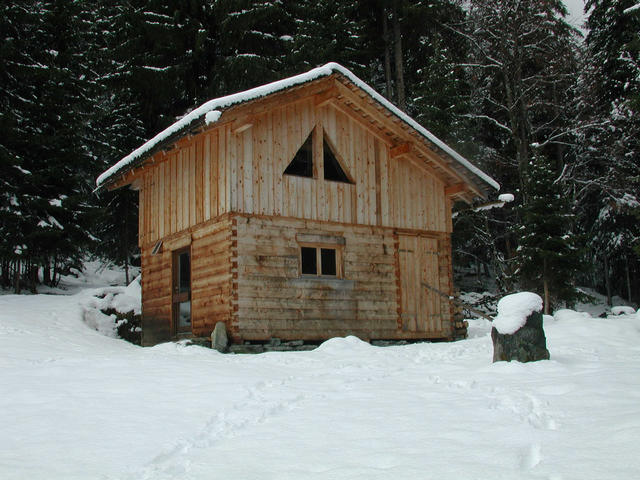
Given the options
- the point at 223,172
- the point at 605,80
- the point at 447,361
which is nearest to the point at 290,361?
the point at 447,361

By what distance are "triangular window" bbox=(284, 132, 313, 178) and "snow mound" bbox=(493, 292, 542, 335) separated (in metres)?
7.30

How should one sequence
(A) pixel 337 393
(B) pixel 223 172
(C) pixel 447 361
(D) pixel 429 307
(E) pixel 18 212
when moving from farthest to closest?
(E) pixel 18 212
(D) pixel 429 307
(B) pixel 223 172
(C) pixel 447 361
(A) pixel 337 393

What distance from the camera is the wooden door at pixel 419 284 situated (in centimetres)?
1714

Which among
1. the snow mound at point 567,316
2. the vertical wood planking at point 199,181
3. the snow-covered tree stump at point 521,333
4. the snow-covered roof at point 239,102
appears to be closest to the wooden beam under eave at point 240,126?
the snow-covered roof at point 239,102

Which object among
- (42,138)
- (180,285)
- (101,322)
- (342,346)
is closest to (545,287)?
(342,346)

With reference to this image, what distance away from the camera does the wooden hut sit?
1463cm

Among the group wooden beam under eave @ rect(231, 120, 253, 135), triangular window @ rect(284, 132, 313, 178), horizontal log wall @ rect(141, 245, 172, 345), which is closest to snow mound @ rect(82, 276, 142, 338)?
horizontal log wall @ rect(141, 245, 172, 345)

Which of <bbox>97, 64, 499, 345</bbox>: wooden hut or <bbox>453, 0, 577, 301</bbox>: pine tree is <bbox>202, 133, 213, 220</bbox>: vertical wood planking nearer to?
<bbox>97, 64, 499, 345</bbox>: wooden hut

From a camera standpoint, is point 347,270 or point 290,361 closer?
point 290,361

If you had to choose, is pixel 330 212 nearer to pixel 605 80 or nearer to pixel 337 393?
pixel 337 393

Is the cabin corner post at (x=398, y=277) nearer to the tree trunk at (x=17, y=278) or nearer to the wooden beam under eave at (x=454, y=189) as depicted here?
the wooden beam under eave at (x=454, y=189)

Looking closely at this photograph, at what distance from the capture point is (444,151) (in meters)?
17.0

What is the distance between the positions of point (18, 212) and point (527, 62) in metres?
21.9

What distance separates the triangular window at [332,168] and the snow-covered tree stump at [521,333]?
7.36 m
